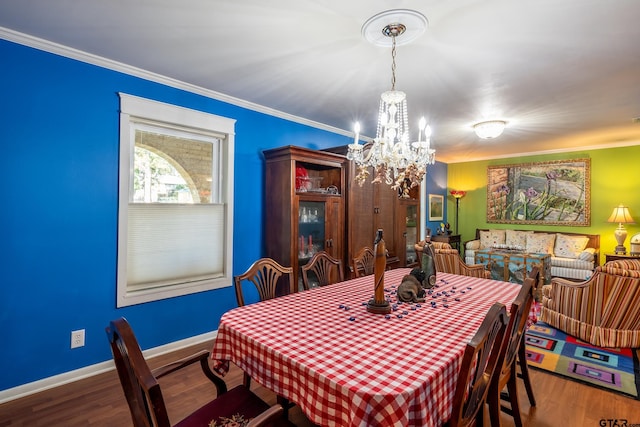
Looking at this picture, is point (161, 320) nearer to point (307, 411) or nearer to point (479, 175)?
point (307, 411)

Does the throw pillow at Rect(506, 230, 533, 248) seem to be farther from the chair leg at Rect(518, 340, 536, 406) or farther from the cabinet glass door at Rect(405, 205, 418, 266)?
the chair leg at Rect(518, 340, 536, 406)

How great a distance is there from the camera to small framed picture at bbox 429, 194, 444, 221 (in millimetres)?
6656

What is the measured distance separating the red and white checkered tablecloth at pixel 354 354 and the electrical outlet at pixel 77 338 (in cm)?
149

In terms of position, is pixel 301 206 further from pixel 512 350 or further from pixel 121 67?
pixel 512 350

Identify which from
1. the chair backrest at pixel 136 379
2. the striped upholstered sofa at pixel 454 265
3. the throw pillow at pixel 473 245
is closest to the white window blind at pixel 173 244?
the chair backrest at pixel 136 379

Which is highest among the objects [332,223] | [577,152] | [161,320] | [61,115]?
[577,152]

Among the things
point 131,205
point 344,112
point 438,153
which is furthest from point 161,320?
point 438,153

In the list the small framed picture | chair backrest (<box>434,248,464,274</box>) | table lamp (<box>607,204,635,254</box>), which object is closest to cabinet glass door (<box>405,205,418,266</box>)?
chair backrest (<box>434,248,464,274</box>)

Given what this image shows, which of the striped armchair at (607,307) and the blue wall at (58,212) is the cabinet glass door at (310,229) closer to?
the blue wall at (58,212)

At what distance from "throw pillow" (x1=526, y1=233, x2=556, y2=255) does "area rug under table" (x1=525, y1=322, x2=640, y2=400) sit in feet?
9.56

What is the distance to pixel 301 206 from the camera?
11.1ft

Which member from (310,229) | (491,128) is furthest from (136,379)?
(491,128)

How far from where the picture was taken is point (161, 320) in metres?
2.80

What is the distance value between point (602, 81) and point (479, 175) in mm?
4119
